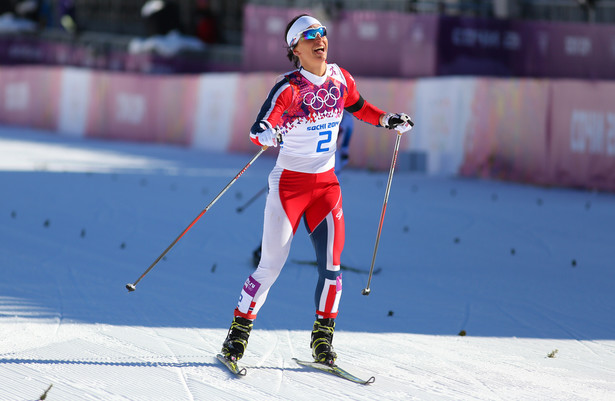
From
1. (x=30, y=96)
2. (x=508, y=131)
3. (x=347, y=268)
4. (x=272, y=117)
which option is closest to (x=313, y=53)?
(x=272, y=117)

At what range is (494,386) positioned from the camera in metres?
5.35

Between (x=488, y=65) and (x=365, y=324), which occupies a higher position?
(x=488, y=65)

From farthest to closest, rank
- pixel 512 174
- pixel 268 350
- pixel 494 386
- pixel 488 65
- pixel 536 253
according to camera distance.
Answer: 1. pixel 488 65
2. pixel 512 174
3. pixel 536 253
4. pixel 268 350
5. pixel 494 386

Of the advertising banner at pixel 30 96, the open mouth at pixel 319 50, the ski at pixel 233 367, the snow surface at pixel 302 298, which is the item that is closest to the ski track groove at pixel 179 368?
the snow surface at pixel 302 298

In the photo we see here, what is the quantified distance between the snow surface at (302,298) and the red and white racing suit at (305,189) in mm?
496

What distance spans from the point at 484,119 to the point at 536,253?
6.52 meters

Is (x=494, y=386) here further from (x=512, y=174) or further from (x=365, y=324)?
(x=512, y=174)

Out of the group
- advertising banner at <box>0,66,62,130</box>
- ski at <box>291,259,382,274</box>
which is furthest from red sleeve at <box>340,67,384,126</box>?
advertising banner at <box>0,66,62,130</box>

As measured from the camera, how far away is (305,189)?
561cm

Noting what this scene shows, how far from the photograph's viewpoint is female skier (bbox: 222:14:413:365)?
5543 millimetres

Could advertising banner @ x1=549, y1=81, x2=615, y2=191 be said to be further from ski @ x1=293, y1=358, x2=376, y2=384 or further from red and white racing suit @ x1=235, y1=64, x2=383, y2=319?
ski @ x1=293, y1=358, x2=376, y2=384

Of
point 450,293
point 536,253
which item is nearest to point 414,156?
point 536,253

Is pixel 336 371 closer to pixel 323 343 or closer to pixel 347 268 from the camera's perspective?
pixel 323 343

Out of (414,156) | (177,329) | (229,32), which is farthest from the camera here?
(229,32)
